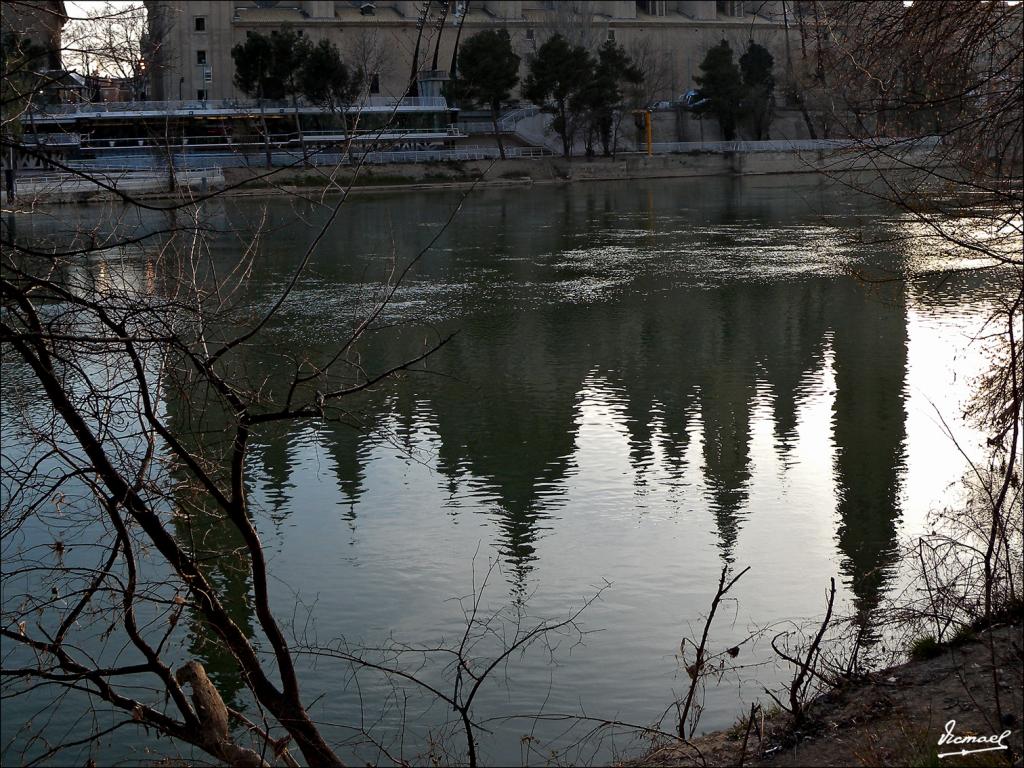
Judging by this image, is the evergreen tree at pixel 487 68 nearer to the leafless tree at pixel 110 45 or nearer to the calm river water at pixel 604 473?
the calm river water at pixel 604 473

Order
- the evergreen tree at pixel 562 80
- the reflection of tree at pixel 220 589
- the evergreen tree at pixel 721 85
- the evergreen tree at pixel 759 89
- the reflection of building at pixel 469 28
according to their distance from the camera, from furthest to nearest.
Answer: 1. the reflection of building at pixel 469 28
2. the evergreen tree at pixel 721 85
3. the evergreen tree at pixel 759 89
4. the evergreen tree at pixel 562 80
5. the reflection of tree at pixel 220 589

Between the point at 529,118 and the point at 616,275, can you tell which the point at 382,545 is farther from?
the point at 529,118

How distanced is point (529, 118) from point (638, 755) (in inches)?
1944

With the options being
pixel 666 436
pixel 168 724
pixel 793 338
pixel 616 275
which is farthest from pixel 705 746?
pixel 616 275

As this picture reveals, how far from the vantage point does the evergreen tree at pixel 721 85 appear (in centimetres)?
5222

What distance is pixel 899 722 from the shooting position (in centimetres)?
414

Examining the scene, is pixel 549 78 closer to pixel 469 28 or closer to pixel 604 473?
pixel 469 28

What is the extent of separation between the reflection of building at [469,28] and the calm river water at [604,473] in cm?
3585

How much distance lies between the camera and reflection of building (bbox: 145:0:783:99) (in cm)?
5491

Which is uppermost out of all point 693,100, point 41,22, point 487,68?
point 487,68

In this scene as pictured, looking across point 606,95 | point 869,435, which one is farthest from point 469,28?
point 869,435

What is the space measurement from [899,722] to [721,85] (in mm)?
51406

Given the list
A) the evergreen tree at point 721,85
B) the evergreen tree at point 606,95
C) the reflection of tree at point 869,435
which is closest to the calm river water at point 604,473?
the reflection of tree at point 869,435

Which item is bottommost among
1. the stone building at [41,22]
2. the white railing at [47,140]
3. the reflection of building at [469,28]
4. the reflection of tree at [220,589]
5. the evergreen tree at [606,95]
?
the reflection of tree at [220,589]
